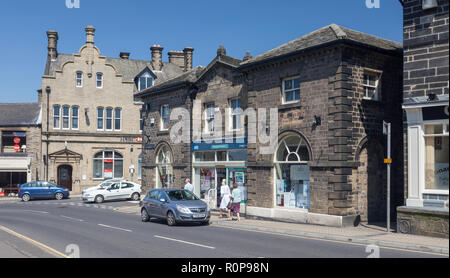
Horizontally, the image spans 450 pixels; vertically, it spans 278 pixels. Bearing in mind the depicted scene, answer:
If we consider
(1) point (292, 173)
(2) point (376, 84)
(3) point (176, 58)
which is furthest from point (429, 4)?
(3) point (176, 58)

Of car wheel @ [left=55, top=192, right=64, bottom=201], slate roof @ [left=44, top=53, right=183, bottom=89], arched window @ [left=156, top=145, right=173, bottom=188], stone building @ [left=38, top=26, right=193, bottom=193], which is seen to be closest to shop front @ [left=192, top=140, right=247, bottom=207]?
arched window @ [left=156, top=145, right=173, bottom=188]

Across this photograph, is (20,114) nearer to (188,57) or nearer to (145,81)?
(145,81)

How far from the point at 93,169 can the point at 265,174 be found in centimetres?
2653

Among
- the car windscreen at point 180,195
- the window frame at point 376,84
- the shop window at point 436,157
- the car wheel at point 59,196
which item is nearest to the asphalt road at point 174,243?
the car windscreen at point 180,195

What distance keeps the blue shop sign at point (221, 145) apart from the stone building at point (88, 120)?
56.2 ft

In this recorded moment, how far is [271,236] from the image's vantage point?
1636 cm

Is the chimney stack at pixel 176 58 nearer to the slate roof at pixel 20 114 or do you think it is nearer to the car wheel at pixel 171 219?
the slate roof at pixel 20 114

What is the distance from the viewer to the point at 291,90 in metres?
21.2

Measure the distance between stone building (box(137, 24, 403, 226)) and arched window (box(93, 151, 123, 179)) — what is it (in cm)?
2317

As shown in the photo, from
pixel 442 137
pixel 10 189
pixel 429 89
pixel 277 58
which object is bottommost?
pixel 10 189

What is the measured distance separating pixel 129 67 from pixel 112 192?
66.4 ft

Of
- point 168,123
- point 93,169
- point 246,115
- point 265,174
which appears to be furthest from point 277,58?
point 93,169

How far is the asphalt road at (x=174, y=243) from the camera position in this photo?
1230cm
